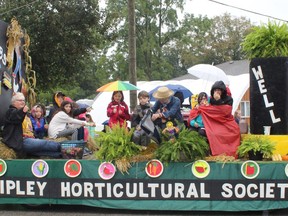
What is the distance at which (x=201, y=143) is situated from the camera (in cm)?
679

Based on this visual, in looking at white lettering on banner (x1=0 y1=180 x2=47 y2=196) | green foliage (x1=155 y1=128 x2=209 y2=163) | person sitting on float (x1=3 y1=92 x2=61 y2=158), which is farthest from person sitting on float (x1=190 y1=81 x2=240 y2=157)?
white lettering on banner (x1=0 y1=180 x2=47 y2=196)

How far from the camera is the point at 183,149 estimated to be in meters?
6.66

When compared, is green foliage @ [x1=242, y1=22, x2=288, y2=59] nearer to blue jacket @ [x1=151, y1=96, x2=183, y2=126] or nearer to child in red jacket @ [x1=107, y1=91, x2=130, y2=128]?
blue jacket @ [x1=151, y1=96, x2=183, y2=126]

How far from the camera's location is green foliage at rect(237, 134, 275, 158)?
677 cm

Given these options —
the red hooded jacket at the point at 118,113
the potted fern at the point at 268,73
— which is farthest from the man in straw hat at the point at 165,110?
the red hooded jacket at the point at 118,113

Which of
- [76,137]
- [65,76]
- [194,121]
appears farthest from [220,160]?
[65,76]

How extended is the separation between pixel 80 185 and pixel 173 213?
1423mm

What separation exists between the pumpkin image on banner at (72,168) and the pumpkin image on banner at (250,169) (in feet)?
7.73

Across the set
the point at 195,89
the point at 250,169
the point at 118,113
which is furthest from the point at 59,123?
the point at 195,89

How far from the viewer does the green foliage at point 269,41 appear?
24.8 ft

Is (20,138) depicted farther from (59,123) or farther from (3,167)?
(59,123)

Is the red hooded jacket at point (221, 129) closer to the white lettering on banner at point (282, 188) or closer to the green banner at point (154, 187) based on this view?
the green banner at point (154, 187)

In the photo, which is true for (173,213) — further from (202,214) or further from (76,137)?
(76,137)

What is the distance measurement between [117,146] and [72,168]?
75 centimetres
